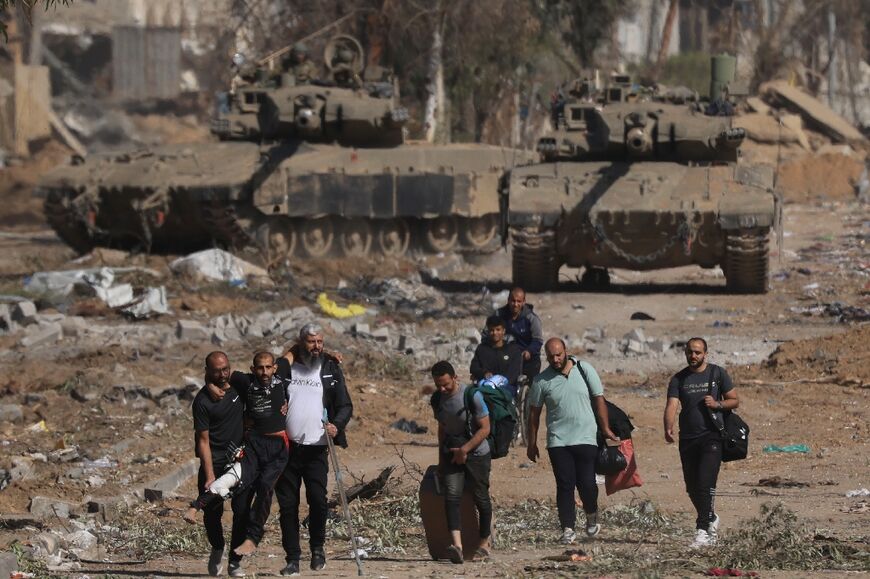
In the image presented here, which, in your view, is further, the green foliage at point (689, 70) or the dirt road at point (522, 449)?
the green foliage at point (689, 70)

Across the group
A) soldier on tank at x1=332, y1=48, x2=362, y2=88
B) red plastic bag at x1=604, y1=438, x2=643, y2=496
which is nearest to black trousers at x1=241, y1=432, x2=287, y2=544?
red plastic bag at x1=604, y1=438, x2=643, y2=496

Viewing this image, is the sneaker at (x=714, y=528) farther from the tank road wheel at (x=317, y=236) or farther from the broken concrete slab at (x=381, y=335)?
the tank road wheel at (x=317, y=236)

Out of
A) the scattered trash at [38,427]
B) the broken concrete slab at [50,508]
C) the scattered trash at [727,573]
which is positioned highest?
the scattered trash at [727,573]

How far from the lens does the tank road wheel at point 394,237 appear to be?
81.3 ft

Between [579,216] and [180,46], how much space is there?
1355 inches

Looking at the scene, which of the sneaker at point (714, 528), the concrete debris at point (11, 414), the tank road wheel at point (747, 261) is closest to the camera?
the sneaker at point (714, 528)

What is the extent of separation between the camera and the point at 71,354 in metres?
16.9

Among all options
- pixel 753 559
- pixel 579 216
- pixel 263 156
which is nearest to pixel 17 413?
pixel 753 559

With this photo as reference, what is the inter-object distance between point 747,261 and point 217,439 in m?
12.8

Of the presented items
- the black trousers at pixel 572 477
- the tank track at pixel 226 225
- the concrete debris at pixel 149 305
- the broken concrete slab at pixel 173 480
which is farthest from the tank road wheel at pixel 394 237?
the black trousers at pixel 572 477

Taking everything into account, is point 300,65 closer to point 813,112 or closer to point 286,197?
point 286,197

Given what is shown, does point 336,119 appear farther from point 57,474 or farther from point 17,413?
point 57,474

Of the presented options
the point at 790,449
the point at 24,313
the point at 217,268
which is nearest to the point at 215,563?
the point at 790,449

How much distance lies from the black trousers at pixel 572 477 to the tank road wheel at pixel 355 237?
14982mm
